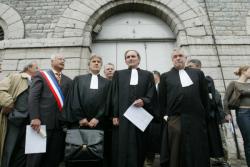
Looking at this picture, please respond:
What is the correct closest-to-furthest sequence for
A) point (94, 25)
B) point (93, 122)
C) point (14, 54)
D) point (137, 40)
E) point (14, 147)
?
point (93, 122)
point (14, 147)
point (14, 54)
point (94, 25)
point (137, 40)

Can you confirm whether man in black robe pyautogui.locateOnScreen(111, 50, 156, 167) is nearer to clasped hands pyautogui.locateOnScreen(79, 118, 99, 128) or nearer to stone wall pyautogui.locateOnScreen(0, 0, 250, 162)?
clasped hands pyautogui.locateOnScreen(79, 118, 99, 128)

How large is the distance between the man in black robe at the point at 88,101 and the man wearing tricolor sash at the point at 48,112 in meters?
0.21

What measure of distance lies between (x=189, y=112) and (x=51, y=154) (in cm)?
207

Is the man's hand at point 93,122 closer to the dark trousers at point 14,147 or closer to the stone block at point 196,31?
the dark trousers at point 14,147

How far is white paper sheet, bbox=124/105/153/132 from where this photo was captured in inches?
146

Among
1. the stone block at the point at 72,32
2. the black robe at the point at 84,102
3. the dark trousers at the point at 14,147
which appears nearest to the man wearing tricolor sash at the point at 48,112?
the black robe at the point at 84,102

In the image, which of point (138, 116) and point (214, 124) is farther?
point (214, 124)

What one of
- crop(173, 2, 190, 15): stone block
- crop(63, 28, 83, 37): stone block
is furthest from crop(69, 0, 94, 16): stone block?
crop(173, 2, 190, 15): stone block

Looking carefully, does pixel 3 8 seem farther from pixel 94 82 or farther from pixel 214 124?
pixel 214 124

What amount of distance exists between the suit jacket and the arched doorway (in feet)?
12.7

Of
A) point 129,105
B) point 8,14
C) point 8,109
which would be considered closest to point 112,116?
point 129,105

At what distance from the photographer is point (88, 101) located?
3936 mm

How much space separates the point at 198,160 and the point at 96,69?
2.03 metres

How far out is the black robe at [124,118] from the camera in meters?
3.61
